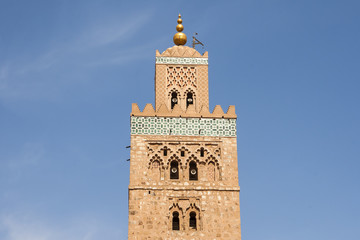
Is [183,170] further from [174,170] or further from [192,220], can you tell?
[192,220]

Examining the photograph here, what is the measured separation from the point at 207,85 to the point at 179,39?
98.1 inches

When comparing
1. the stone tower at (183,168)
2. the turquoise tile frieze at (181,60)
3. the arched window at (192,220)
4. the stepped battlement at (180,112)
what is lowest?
the arched window at (192,220)

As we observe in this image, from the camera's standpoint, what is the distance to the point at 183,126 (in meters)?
27.8

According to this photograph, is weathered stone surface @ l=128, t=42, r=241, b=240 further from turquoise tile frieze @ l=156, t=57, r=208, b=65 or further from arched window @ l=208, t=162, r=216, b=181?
turquoise tile frieze @ l=156, t=57, r=208, b=65

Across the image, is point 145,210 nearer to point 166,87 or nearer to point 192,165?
point 192,165

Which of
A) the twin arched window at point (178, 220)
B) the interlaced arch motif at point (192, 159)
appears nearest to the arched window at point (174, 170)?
the interlaced arch motif at point (192, 159)

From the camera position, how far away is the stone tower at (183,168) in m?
26.1

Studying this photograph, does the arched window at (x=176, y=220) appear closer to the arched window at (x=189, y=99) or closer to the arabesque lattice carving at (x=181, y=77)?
the arched window at (x=189, y=99)

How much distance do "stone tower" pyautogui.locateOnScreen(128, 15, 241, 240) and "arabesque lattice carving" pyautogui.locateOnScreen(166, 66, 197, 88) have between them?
0.21 feet

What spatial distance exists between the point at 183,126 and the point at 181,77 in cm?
246

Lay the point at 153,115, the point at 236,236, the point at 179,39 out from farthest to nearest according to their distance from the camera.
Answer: the point at 179,39, the point at 153,115, the point at 236,236

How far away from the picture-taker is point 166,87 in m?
29.2

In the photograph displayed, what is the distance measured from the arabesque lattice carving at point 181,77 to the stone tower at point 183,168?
0.21ft

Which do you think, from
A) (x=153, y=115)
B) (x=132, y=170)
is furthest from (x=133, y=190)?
(x=153, y=115)
